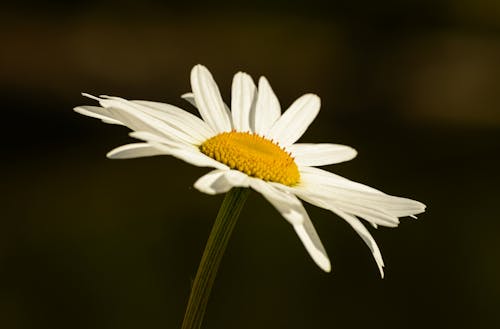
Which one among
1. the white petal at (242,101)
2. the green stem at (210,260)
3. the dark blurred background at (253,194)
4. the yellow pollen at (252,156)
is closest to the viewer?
the green stem at (210,260)

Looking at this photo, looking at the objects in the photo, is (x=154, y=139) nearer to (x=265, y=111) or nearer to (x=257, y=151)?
(x=257, y=151)

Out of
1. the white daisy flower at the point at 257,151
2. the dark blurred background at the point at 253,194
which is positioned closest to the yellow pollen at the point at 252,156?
the white daisy flower at the point at 257,151

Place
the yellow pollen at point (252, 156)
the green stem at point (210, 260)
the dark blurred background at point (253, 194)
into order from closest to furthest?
the green stem at point (210, 260)
the yellow pollen at point (252, 156)
the dark blurred background at point (253, 194)

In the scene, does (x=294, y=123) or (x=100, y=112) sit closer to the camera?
(x=100, y=112)

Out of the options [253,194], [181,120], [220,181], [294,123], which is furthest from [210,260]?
[253,194]

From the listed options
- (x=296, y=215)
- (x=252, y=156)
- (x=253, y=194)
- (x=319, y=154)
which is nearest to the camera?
(x=296, y=215)

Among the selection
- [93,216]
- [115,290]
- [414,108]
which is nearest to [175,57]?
[414,108]

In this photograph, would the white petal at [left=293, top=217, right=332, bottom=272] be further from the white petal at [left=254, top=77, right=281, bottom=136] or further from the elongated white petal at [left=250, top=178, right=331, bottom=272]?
the white petal at [left=254, top=77, right=281, bottom=136]

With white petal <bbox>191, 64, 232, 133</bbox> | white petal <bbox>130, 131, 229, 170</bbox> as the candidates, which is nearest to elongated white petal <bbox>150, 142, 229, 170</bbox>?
white petal <bbox>130, 131, 229, 170</bbox>

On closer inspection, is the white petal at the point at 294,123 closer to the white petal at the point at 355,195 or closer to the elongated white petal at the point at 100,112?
the white petal at the point at 355,195

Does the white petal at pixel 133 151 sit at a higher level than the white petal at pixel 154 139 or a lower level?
lower
